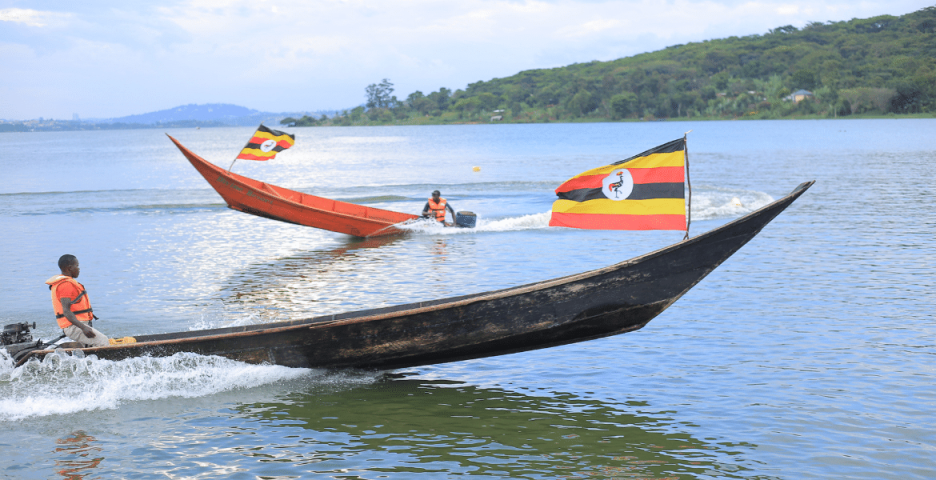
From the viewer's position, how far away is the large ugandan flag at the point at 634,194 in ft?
25.2

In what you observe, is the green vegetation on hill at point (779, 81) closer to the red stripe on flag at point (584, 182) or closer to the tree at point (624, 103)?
the tree at point (624, 103)

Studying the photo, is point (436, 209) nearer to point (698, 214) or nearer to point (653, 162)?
point (698, 214)

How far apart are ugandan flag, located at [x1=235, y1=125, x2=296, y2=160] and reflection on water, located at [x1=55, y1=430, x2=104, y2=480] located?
1221 cm

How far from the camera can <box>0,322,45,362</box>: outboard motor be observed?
8.48m

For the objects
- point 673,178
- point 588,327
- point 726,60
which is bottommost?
point 588,327

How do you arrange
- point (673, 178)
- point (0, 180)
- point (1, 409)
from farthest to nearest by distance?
point (0, 180) → point (1, 409) → point (673, 178)

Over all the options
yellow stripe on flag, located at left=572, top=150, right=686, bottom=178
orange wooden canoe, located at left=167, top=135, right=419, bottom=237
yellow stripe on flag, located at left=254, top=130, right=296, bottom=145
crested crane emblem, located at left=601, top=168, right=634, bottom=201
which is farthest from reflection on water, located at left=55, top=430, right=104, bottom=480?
yellow stripe on flag, located at left=254, top=130, right=296, bottom=145

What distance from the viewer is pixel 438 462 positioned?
7.07 m

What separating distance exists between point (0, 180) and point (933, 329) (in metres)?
51.6

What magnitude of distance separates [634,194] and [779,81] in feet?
500

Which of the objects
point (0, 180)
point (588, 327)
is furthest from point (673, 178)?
point (0, 180)

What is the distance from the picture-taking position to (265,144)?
768 inches

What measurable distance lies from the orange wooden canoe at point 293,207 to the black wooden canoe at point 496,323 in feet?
37.3

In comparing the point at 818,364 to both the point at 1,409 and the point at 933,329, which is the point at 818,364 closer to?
the point at 933,329
